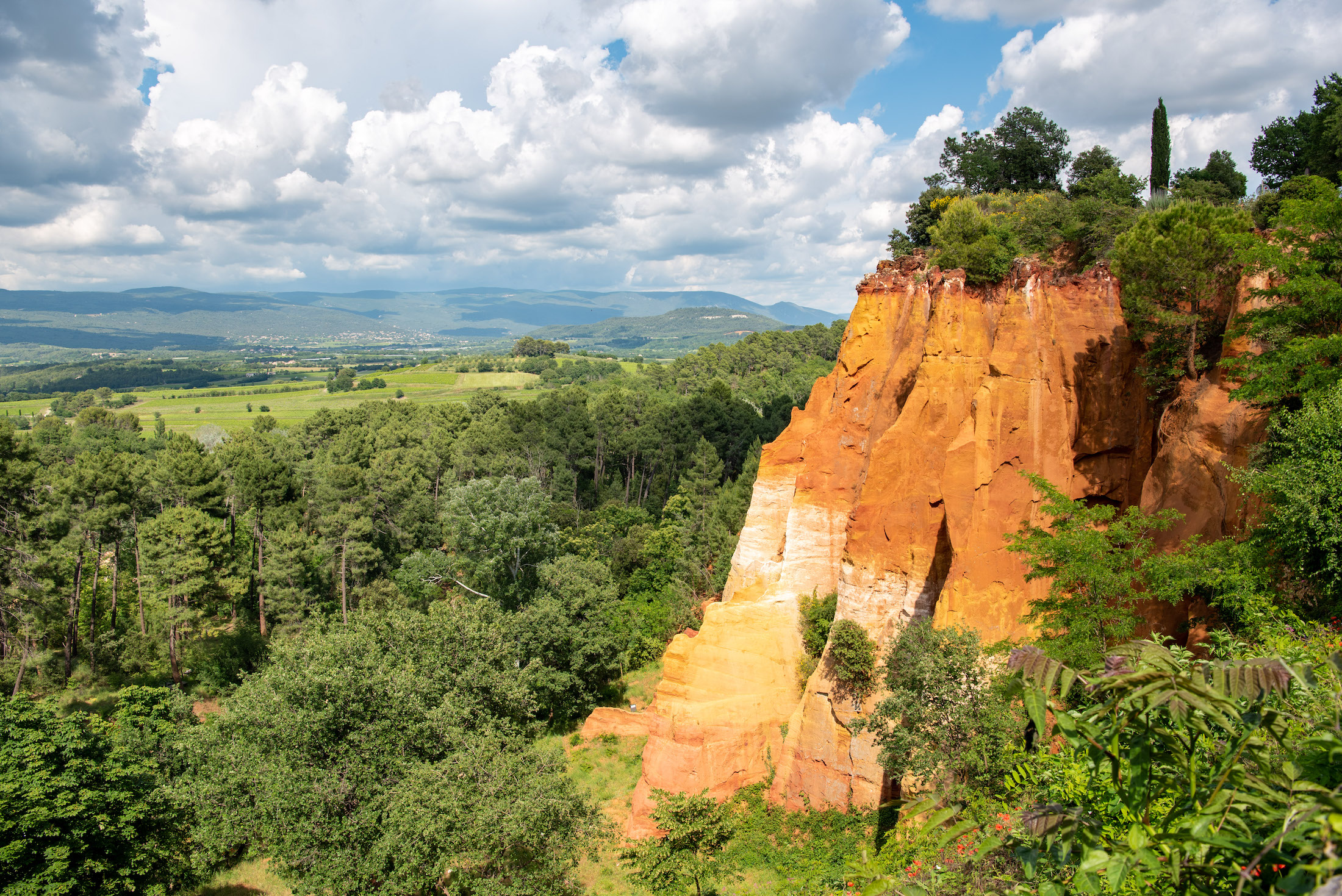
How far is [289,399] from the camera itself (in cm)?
15212

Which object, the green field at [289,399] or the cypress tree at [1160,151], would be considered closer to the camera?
the cypress tree at [1160,151]

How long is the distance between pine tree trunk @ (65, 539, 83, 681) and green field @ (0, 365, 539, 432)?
6932cm

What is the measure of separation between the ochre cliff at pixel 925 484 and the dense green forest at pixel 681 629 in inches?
33.5

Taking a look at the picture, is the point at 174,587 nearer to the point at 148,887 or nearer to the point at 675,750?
the point at 148,887

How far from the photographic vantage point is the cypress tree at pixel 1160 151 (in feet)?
120

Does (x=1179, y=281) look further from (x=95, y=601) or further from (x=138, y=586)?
(x=138, y=586)

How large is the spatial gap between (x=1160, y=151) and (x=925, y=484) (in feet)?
98.2

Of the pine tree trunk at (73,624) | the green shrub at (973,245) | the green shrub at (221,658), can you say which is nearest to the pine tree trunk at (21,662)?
the pine tree trunk at (73,624)

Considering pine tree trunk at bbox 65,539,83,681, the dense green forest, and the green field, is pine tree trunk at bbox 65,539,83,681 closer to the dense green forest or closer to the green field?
the dense green forest

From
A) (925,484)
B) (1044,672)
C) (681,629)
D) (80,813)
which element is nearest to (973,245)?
(925,484)

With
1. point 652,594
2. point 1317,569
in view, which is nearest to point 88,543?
point 652,594

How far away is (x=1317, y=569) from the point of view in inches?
500

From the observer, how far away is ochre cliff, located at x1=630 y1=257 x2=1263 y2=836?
18.4m

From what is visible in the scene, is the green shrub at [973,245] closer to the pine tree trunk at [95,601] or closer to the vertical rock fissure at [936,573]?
the vertical rock fissure at [936,573]
